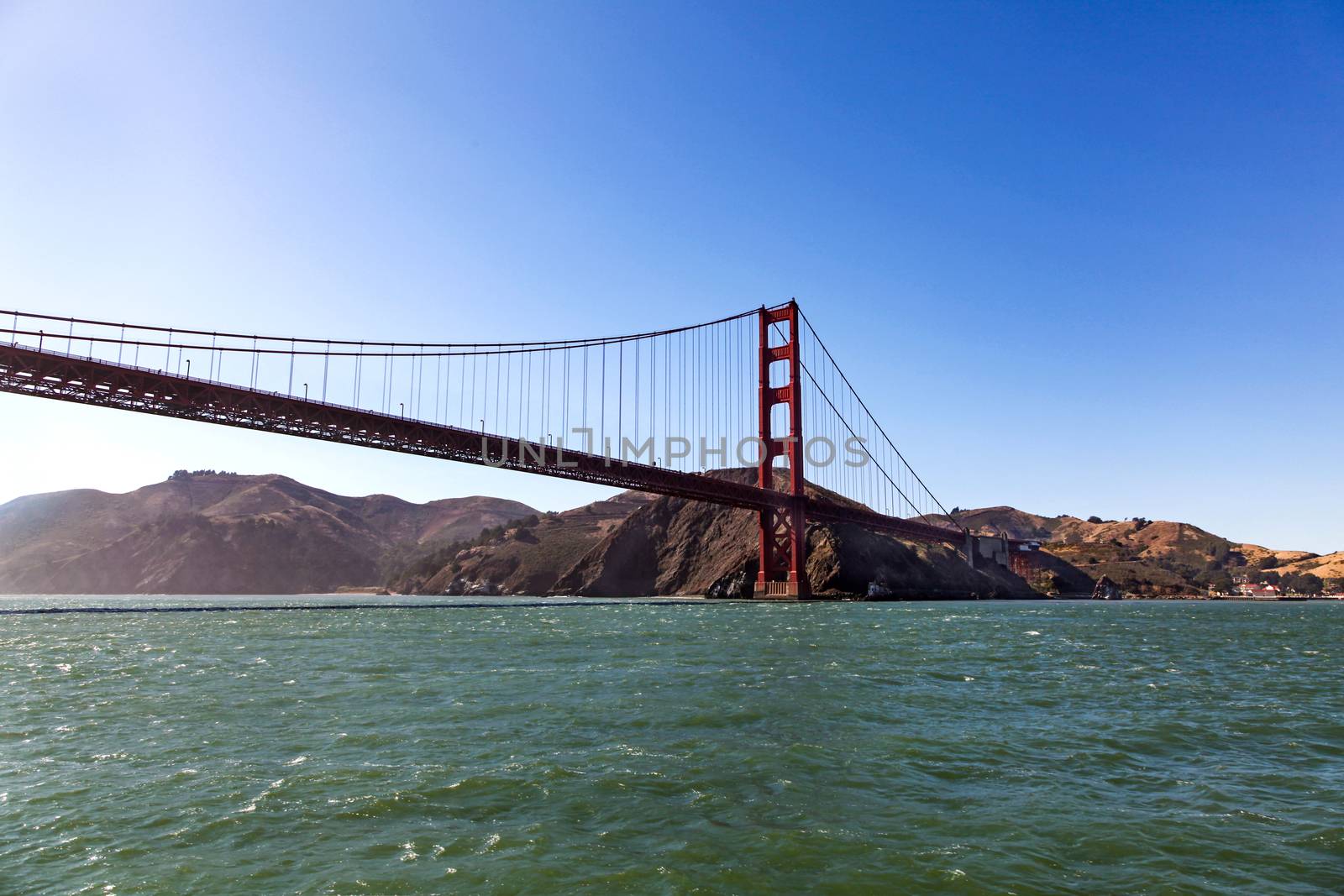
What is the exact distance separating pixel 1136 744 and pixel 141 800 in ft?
40.3

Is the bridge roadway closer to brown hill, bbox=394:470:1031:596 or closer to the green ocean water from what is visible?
brown hill, bbox=394:470:1031:596

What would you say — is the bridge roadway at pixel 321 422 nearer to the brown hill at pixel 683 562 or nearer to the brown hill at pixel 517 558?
the brown hill at pixel 683 562

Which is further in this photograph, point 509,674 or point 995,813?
point 509,674

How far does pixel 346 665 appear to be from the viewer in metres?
18.9

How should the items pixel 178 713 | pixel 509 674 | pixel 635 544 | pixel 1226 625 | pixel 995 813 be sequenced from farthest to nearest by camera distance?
pixel 635 544, pixel 1226 625, pixel 509 674, pixel 178 713, pixel 995 813

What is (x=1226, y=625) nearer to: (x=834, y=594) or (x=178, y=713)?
(x=834, y=594)

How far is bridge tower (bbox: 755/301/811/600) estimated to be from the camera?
2815 inches

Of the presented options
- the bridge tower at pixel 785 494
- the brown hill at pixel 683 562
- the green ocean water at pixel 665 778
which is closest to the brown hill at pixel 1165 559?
the brown hill at pixel 683 562

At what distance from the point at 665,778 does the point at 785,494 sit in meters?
64.8

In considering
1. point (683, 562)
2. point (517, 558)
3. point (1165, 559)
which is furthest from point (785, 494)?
point (1165, 559)

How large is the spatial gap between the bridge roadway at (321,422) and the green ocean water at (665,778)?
3232cm

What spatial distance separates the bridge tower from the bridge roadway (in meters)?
1.69

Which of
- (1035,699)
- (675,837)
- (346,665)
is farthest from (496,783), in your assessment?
(346,665)

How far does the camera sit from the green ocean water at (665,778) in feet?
20.1
